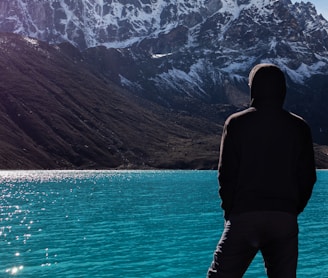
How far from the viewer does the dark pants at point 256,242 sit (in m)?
7.38

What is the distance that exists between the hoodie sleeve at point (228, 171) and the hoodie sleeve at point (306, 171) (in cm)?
106

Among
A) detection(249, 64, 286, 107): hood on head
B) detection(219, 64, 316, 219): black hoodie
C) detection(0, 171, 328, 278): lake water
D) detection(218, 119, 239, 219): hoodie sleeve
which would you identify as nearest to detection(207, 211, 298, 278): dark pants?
detection(219, 64, 316, 219): black hoodie

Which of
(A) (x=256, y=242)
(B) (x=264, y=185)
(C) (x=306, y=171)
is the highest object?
(C) (x=306, y=171)

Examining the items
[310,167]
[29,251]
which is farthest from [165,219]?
[310,167]

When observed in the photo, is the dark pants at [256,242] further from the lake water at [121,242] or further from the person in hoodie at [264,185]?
the lake water at [121,242]

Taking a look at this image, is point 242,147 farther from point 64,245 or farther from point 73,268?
point 64,245

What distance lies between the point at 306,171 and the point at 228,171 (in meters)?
1.26

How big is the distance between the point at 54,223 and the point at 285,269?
1676 inches

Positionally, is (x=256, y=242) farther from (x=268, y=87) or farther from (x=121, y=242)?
(x=121, y=242)

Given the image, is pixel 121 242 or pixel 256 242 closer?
pixel 256 242

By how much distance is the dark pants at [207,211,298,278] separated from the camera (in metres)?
7.38

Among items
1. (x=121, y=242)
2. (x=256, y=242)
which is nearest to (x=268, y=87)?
(x=256, y=242)

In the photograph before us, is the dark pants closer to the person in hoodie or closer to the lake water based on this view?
the person in hoodie

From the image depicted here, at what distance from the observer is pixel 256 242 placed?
24.4 ft
